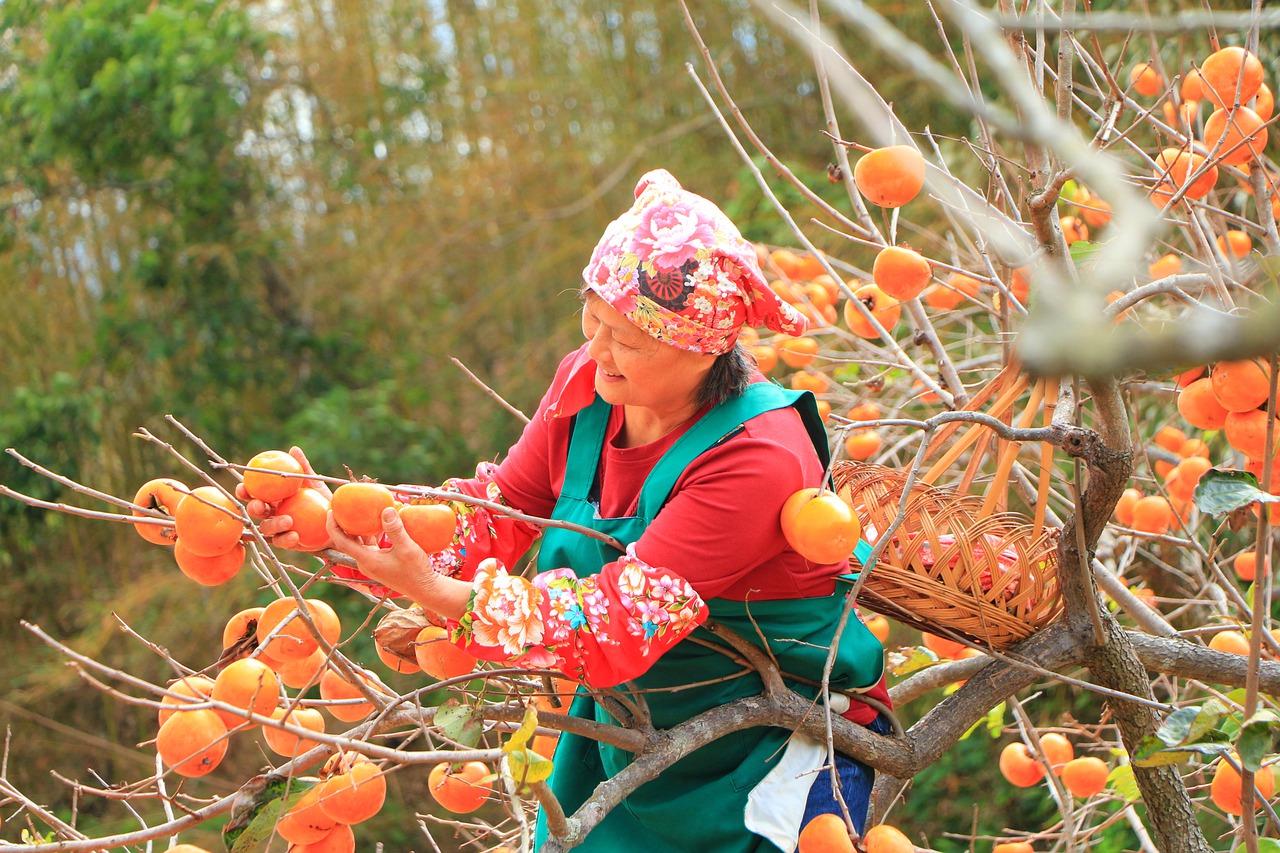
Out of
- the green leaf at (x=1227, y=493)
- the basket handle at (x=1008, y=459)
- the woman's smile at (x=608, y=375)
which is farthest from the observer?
the woman's smile at (x=608, y=375)

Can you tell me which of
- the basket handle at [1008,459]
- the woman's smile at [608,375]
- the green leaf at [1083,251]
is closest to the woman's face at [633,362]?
the woman's smile at [608,375]

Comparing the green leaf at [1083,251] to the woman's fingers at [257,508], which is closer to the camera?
the woman's fingers at [257,508]

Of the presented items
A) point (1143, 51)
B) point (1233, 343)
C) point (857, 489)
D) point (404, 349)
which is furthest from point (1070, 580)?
point (404, 349)

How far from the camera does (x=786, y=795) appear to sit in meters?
1.38

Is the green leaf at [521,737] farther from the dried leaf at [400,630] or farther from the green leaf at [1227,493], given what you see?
the green leaf at [1227,493]

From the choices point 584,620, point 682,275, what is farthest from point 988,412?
point 584,620

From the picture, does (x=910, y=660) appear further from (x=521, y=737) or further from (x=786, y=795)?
(x=521, y=737)

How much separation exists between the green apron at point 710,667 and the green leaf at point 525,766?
441 mm

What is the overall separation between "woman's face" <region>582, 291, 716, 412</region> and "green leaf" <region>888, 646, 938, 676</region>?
514 mm

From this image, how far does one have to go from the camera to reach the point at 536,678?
4.91ft

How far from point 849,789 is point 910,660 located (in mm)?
301

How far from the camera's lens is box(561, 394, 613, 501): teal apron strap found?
1527mm

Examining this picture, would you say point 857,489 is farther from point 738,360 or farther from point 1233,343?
point 1233,343

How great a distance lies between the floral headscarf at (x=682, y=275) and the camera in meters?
1.36
